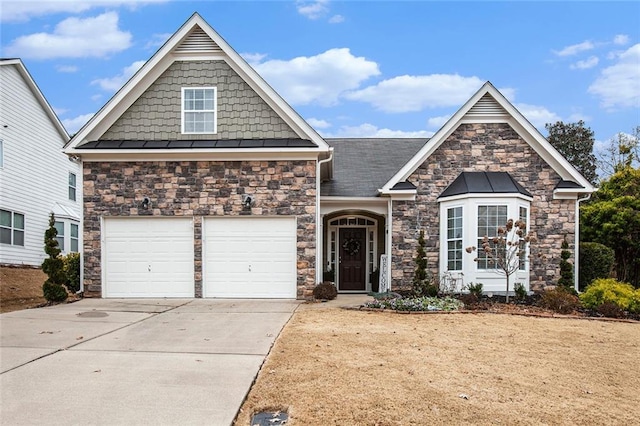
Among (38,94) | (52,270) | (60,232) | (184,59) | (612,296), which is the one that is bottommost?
(612,296)

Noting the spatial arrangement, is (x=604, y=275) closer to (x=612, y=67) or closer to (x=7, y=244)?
(x=612, y=67)

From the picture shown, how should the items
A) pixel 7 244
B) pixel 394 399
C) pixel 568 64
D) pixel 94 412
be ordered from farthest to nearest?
pixel 7 244
pixel 568 64
pixel 394 399
pixel 94 412

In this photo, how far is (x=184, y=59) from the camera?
45.9 ft

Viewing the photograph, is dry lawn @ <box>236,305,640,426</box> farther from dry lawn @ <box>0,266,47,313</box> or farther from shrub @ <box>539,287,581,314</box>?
dry lawn @ <box>0,266,47,313</box>

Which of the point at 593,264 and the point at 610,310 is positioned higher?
the point at 593,264

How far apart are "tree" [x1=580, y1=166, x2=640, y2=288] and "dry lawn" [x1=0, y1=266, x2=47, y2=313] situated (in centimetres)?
1805

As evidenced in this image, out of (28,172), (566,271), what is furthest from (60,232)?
(566,271)

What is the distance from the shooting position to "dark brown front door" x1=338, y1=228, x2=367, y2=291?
17.2 meters

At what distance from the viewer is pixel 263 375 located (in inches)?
236

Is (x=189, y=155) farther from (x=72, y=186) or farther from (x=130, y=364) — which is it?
(x=72, y=186)

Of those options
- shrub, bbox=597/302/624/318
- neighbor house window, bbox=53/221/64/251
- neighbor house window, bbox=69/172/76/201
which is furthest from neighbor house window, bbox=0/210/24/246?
shrub, bbox=597/302/624/318

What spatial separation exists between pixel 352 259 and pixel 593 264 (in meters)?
7.25

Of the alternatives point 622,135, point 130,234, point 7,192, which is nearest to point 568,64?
point 130,234

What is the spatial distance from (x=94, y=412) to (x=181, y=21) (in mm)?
11601
